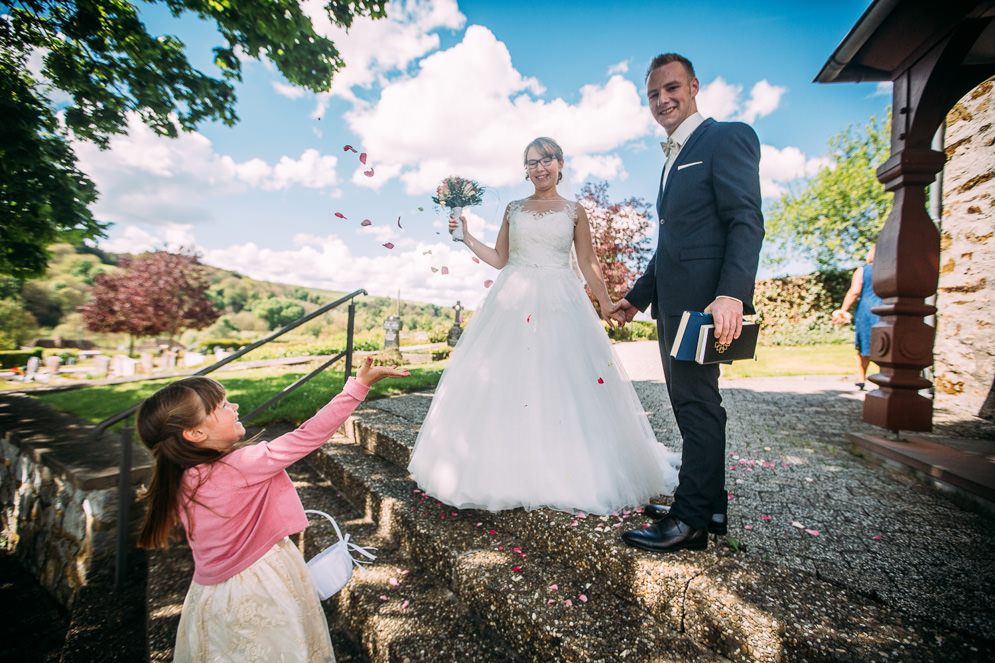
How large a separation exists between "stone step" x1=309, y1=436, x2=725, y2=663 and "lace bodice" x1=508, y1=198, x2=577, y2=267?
5.32 feet

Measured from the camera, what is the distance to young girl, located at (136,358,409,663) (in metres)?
1.36

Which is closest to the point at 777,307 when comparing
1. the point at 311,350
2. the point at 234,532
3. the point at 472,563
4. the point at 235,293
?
the point at 472,563

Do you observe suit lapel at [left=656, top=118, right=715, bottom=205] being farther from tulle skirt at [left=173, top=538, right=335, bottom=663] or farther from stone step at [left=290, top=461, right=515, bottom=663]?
tulle skirt at [left=173, top=538, right=335, bottom=663]

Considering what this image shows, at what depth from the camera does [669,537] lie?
1.60m

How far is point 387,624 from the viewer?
5.58 feet

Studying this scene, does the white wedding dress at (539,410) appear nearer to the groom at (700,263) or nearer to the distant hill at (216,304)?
the groom at (700,263)

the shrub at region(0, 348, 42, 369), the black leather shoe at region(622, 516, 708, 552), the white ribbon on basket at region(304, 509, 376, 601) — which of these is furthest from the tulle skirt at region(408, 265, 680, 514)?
the shrub at region(0, 348, 42, 369)

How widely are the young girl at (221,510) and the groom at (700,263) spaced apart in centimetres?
123

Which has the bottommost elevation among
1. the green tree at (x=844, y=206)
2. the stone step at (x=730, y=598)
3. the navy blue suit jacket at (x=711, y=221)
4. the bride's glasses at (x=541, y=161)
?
the stone step at (x=730, y=598)

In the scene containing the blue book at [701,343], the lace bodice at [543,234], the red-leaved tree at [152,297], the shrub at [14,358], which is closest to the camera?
the blue book at [701,343]

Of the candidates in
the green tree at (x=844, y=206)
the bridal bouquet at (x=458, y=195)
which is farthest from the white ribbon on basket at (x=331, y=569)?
the green tree at (x=844, y=206)

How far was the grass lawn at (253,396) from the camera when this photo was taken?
15.8 feet

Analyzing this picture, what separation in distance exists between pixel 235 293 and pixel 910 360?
157 feet

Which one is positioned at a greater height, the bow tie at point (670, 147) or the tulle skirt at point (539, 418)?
the bow tie at point (670, 147)
